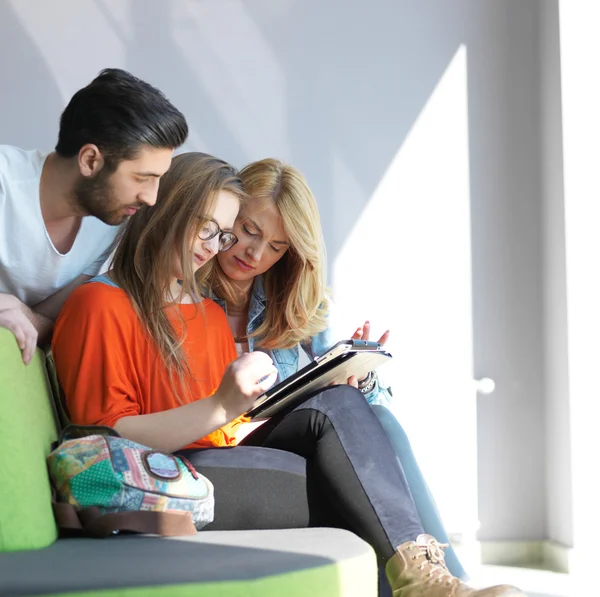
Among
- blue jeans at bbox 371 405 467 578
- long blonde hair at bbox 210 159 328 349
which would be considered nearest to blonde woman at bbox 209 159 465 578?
long blonde hair at bbox 210 159 328 349

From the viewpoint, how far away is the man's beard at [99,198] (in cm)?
187

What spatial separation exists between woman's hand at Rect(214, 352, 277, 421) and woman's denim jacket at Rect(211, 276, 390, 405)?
27.2 inches

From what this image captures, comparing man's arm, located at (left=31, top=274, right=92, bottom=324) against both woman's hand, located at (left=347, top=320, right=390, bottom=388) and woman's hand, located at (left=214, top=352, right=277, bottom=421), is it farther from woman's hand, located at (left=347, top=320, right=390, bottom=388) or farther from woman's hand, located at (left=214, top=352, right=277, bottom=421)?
woman's hand, located at (left=347, top=320, right=390, bottom=388)

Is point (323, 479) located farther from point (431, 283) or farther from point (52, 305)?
point (431, 283)

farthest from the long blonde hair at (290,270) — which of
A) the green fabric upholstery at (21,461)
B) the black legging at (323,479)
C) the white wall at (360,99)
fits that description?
the green fabric upholstery at (21,461)

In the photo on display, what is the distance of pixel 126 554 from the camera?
4.24ft

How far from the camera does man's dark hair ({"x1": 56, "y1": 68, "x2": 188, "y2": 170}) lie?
1846 mm

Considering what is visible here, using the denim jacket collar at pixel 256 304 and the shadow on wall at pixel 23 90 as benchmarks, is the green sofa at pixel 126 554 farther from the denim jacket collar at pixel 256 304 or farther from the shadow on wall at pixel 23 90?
the shadow on wall at pixel 23 90

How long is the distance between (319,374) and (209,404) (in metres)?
0.26

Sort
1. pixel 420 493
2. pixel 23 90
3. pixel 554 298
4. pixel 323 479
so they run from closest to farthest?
pixel 323 479 < pixel 420 493 < pixel 23 90 < pixel 554 298

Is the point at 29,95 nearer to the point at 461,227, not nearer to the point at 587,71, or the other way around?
the point at 461,227

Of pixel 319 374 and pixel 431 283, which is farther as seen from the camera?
pixel 431 283

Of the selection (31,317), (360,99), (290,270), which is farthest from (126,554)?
(360,99)

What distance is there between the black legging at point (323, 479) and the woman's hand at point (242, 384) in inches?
4.2
